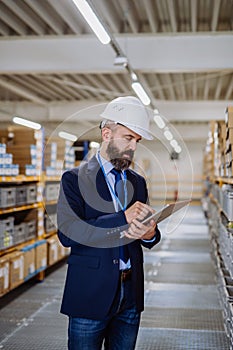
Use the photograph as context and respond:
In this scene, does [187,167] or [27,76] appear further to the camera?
[187,167]

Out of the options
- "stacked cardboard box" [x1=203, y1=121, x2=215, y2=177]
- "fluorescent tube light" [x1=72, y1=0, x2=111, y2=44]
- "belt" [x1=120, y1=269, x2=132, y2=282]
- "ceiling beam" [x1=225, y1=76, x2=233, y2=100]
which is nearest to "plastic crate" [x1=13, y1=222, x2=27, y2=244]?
"fluorescent tube light" [x1=72, y1=0, x2=111, y2=44]

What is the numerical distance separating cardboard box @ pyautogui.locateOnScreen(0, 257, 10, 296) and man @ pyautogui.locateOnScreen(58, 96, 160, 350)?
326 centimetres

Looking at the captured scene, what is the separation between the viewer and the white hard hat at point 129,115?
2039 mm

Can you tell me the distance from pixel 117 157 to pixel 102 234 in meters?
0.33

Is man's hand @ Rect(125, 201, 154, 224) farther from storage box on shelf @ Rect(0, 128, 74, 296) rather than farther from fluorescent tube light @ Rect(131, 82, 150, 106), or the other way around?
fluorescent tube light @ Rect(131, 82, 150, 106)

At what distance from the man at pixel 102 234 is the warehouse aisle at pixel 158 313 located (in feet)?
7.12

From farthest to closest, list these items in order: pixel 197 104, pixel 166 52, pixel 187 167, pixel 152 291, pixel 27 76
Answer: pixel 187 167
pixel 197 104
pixel 27 76
pixel 166 52
pixel 152 291

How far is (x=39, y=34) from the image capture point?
733cm

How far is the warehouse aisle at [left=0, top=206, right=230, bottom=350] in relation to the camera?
4336 mm

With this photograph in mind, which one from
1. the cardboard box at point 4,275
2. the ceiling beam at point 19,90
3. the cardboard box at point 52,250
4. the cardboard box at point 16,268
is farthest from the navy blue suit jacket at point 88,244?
the ceiling beam at point 19,90

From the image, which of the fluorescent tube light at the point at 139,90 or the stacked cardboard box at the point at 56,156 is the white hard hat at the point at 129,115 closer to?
the stacked cardboard box at the point at 56,156

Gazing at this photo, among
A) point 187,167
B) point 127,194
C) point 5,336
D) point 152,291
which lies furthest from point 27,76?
point 187,167

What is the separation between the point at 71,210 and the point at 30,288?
4.70m

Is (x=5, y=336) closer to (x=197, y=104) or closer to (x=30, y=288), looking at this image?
(x=30, y=288)
